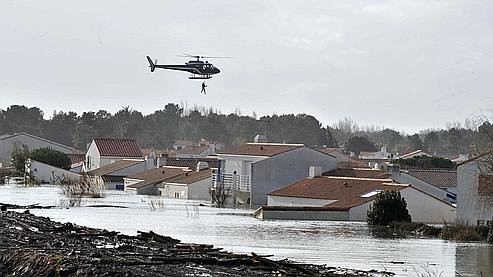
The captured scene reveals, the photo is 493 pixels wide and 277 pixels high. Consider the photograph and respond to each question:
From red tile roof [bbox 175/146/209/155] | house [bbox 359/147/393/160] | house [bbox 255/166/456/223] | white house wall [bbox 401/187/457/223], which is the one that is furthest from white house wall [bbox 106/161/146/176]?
white house wall [bbox 401/187/457/223]

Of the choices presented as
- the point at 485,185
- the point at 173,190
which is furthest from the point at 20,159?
the point at 485,185

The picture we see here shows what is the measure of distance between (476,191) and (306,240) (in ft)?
51.5

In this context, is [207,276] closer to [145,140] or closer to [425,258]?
[425,258]

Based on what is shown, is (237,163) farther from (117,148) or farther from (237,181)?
(117,148)

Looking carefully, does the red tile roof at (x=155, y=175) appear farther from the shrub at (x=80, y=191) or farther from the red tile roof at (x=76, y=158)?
the red tile roof at (x=76, y=158)

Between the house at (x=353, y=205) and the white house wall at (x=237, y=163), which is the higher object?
the white house wall at (x=237, y=163)

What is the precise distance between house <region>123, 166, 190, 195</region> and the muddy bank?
6478 centimetres

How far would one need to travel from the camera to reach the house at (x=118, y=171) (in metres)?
111

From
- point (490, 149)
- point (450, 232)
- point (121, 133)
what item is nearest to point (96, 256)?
point (450, 232)

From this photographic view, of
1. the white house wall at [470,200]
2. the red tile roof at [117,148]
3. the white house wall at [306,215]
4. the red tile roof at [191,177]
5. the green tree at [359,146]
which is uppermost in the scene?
the green tree at [359,146]

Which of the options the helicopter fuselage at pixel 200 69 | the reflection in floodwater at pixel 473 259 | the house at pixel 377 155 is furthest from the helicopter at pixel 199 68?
the house at pixel 377 155

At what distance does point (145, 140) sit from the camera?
192 metres

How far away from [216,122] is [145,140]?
15.1m

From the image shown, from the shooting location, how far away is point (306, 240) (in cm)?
4328
